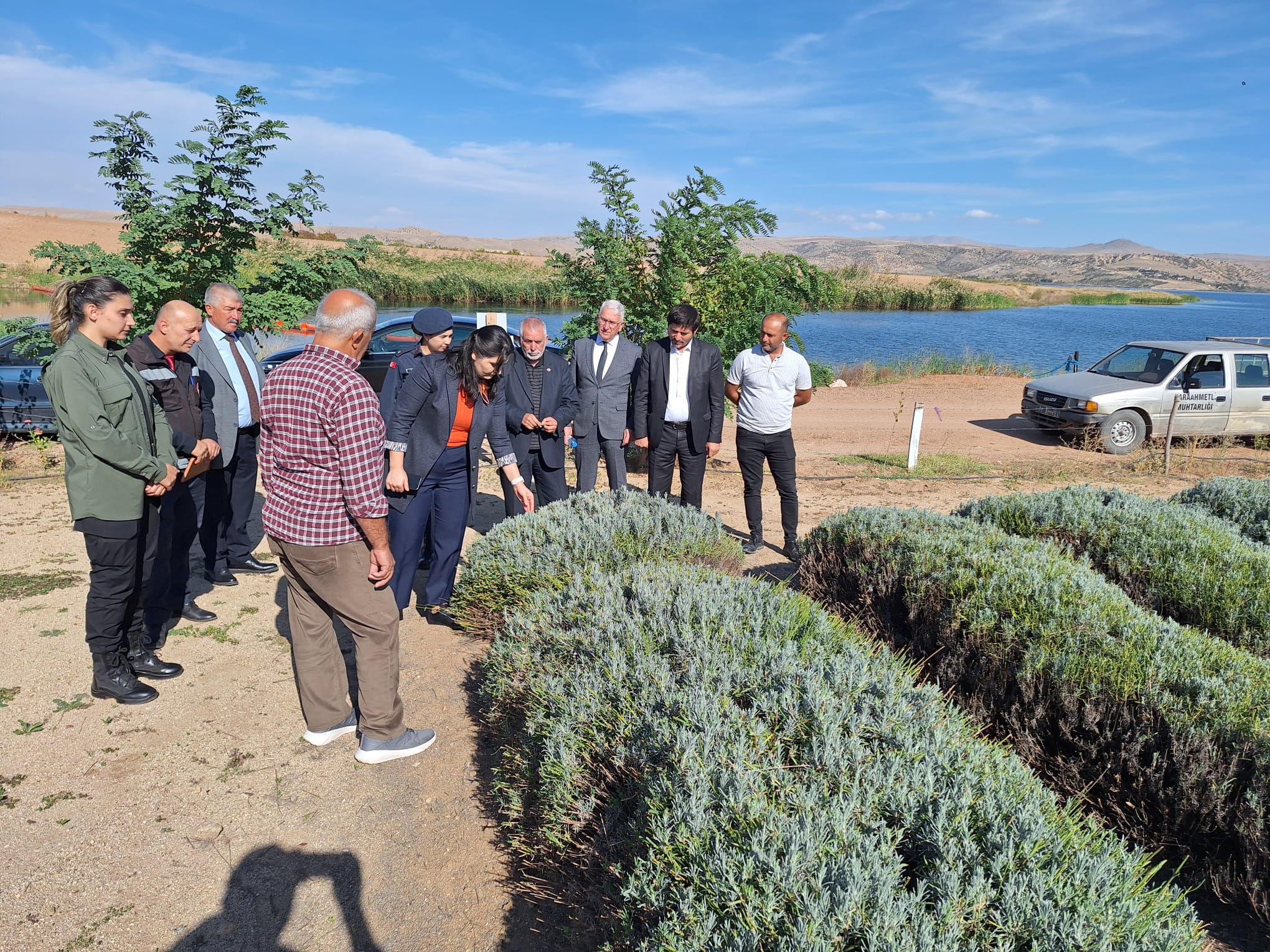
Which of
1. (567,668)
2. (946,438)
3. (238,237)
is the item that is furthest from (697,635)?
(946,438)

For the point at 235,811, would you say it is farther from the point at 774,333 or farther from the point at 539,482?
the point at 774,333

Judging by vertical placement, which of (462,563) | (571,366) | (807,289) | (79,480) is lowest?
(462,563)

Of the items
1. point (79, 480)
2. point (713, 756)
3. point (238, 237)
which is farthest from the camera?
point (238, 237)

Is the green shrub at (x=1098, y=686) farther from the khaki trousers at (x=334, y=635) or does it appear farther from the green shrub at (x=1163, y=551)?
the khaki trousers at (x=334, y=635)

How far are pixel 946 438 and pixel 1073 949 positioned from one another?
1155cm

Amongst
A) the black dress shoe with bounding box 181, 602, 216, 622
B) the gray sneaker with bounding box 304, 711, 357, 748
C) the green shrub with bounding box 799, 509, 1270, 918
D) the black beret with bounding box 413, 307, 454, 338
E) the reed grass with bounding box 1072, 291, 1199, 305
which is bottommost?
the gray sneaker with bounding box 304, 711, 357, 748

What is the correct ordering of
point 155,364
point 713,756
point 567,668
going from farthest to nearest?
point 155,364
point 567,668
point 713,756

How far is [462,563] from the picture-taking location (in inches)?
191

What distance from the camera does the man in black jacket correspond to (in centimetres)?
431

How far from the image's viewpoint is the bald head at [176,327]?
4.43m

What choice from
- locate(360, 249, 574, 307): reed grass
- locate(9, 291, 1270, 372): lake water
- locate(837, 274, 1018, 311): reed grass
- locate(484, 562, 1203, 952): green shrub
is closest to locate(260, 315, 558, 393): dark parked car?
locate(9, 291, 1270, 372): lake water

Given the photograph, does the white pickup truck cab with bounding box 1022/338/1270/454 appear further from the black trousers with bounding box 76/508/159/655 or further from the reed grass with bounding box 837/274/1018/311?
the reed grass with bounding box 837/274/1018/311

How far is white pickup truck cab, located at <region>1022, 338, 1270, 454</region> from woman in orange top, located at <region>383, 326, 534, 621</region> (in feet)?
32.9

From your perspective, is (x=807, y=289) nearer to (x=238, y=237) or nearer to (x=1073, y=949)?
(x=238, y=237)
